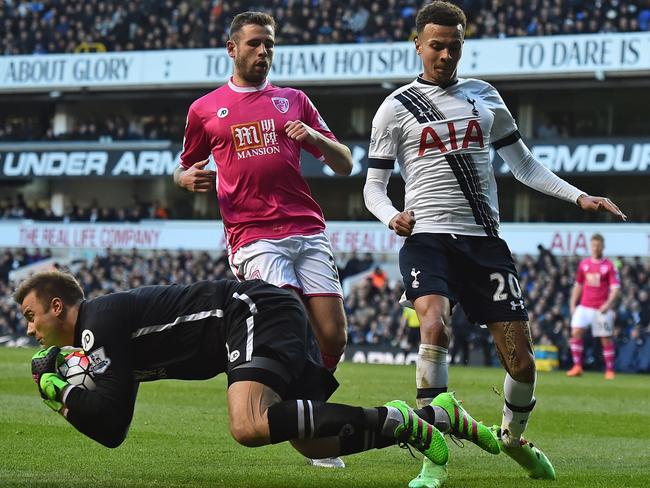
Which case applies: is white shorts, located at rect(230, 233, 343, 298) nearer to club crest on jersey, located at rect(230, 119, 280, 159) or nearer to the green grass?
club crest on jersey, located at rect(230, 119, 280, 159)

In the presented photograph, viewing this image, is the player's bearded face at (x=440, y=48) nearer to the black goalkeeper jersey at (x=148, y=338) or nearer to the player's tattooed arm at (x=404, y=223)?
the player's tattooed arm at (x=404, y=223)

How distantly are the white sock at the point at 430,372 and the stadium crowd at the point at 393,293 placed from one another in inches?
673

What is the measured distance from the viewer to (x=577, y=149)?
33500mm

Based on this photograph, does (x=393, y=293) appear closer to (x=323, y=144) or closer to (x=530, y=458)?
(x=323, y=144)

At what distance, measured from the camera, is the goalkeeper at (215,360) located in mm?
5574

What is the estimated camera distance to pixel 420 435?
5.70m

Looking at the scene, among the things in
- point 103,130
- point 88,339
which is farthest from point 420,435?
point 103,130

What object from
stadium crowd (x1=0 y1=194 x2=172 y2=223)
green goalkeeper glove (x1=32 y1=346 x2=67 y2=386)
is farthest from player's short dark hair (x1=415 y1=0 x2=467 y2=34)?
stadium crowd (x1=0 y1=194 x2=172 y2=223)

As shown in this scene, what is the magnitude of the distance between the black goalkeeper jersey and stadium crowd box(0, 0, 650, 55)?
2775 cm

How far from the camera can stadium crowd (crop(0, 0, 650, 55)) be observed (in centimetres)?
3303

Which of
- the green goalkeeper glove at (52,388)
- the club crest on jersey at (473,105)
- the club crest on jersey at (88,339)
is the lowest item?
the green goalkeeper glove at (52,388)

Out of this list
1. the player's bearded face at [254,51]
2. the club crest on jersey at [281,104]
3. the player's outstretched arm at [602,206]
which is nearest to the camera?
the player's outstretched arm at [602,206]


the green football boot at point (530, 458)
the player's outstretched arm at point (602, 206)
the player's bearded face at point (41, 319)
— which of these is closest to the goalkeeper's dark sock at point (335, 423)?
the player's bearded face at point (41, 319)

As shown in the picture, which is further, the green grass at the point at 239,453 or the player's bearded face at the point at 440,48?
the player's bearded face at the point at 440,48
